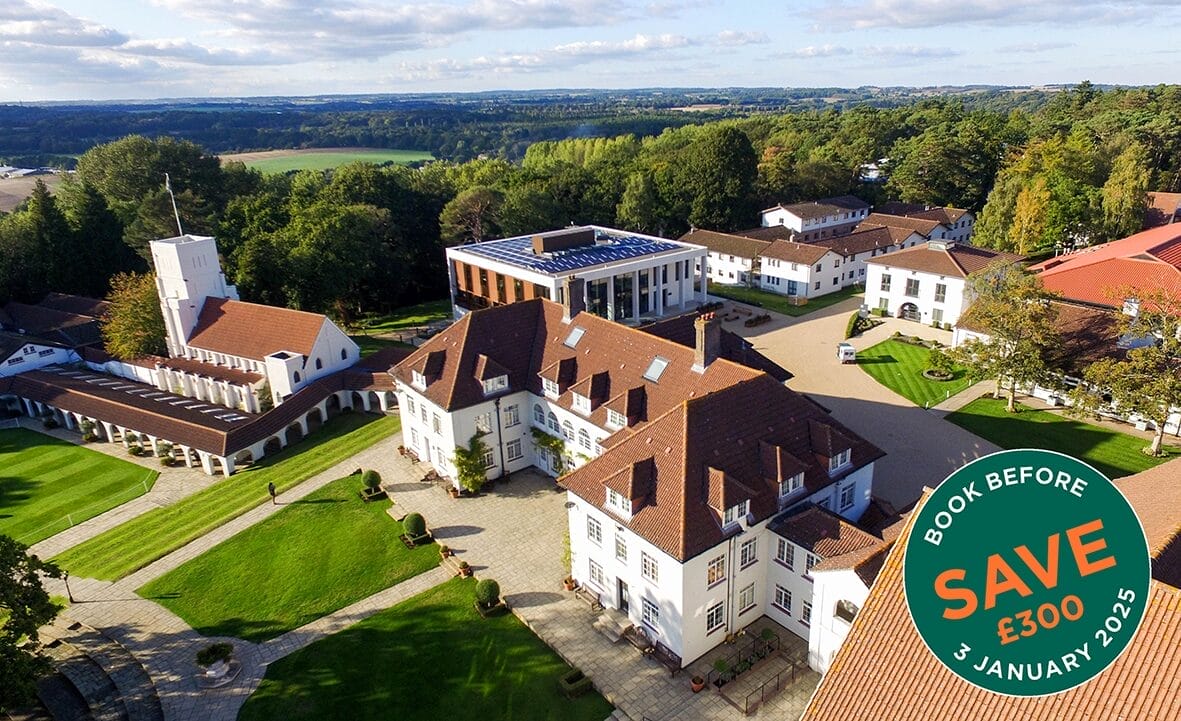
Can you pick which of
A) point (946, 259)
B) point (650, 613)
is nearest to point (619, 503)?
point (650, 613)

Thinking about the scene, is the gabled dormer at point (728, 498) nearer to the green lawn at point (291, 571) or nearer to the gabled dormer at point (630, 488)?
the gabled dormer at point (630, 488)

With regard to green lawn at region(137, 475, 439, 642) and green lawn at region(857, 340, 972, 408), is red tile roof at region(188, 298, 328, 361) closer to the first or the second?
green lawn at region(137, 475, 439, 642)

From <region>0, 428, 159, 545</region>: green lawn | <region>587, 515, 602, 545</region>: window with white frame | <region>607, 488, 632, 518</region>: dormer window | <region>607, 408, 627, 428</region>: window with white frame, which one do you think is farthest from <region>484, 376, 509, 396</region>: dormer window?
<region>0, 428, 159, 545</region>: green lawn

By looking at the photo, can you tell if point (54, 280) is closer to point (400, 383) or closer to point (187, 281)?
point (187, 281)

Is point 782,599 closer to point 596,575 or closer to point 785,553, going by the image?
point 785,553

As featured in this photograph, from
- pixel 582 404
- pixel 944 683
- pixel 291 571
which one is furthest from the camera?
pixel 582 404

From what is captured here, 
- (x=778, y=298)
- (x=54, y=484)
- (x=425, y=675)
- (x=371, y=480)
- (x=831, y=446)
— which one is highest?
(x=831, y=446)
